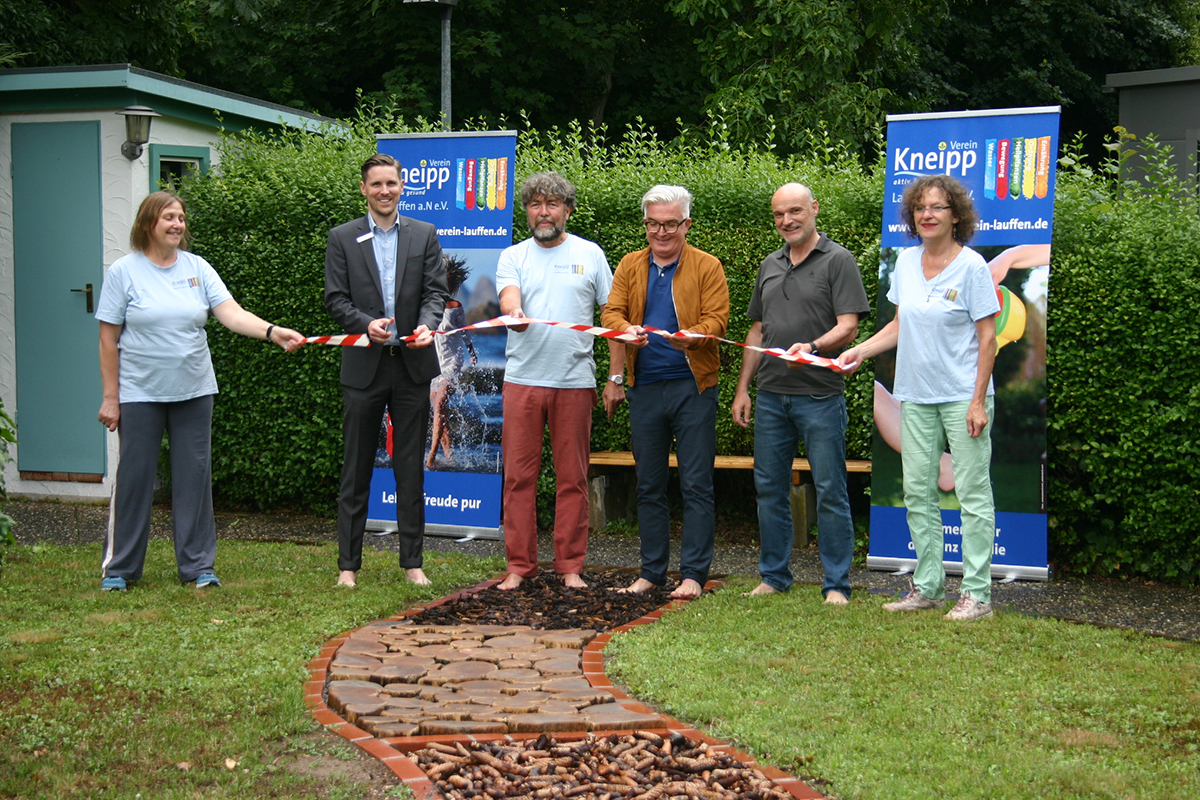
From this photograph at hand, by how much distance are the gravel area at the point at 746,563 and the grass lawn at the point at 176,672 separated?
2.39 ft

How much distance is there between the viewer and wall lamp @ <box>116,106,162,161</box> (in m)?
9.08

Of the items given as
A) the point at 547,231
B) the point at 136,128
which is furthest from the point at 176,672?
the point at 136,128

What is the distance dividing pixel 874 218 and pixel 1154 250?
170cm

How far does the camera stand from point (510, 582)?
6383 mm

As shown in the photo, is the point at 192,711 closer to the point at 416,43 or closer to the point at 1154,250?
the point at 1154,250

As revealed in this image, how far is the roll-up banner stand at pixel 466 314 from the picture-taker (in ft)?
25.8

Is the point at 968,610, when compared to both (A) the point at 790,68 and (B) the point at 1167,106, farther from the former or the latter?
(B) the point at 1167,106

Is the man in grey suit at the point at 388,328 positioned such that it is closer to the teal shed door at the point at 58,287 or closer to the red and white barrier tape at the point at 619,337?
the red and white barrier tape at the point at 619,337

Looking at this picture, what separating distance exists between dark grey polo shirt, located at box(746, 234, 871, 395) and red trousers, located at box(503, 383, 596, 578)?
1.03 m

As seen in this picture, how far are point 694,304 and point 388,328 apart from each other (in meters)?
1.60

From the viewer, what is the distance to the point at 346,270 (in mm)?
6379

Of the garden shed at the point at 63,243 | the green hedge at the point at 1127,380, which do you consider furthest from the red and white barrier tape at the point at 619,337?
the garden shed at the point at 63,243

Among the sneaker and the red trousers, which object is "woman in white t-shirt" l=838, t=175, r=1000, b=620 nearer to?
the sneaker

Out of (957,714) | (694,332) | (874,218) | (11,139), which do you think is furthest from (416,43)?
(957,714)
